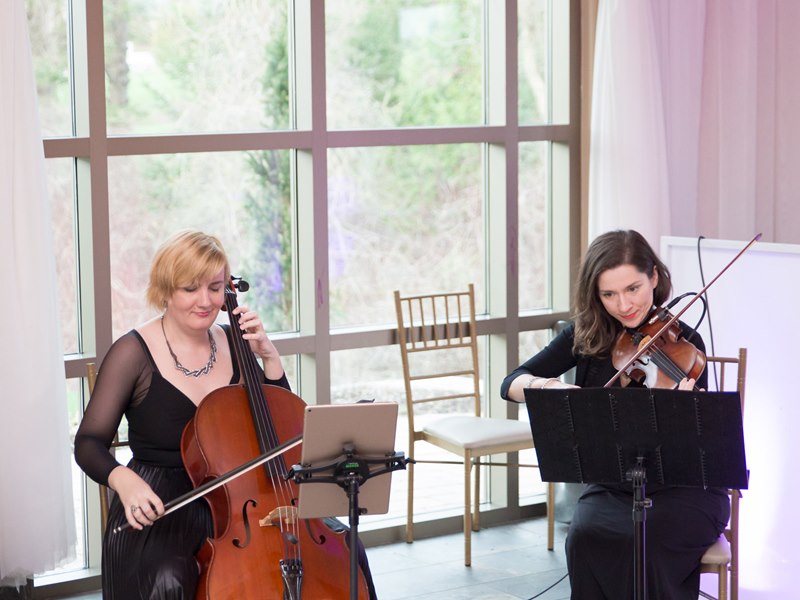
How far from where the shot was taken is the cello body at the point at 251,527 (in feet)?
8.13

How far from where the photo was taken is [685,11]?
445 centimetres

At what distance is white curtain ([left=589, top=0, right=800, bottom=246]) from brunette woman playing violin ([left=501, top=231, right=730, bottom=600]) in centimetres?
121

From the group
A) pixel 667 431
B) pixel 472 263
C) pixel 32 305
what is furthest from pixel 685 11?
pixel 32 305

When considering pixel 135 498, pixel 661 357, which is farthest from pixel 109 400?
pixel 661 357

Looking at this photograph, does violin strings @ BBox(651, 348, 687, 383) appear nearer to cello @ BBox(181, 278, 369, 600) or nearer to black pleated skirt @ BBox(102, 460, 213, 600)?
cello @ BBox(181, 278, 369, 600)

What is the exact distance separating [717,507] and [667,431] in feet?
1.93

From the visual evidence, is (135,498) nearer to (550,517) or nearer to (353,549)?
(353,549)

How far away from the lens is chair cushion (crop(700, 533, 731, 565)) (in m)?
2.91

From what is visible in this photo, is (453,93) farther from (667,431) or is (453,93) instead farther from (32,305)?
(667,431)

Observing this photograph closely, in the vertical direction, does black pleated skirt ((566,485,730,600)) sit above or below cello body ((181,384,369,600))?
below

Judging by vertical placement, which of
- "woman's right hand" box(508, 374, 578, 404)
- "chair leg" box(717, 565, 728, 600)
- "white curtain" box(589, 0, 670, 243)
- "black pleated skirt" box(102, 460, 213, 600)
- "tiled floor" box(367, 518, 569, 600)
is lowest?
"tiled floor" box(367, 518, 569, 600)

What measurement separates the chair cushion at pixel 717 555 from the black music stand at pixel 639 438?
0.32m

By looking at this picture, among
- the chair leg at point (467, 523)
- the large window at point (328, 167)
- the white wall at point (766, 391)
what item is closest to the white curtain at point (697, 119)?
the large window at point (328, 167)

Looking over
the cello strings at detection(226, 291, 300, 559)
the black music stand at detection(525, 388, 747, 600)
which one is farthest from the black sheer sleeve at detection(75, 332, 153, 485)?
the black music stand at detection(525, 388, 747, 600)
